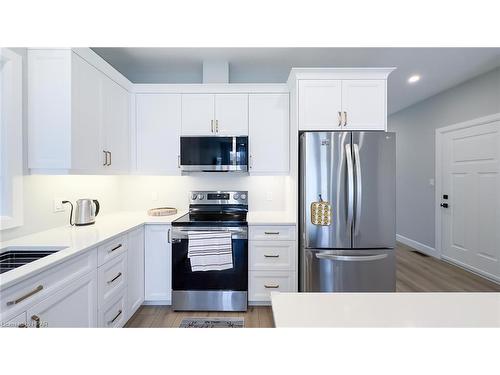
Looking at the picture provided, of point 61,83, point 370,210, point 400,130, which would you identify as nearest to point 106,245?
point 61,83

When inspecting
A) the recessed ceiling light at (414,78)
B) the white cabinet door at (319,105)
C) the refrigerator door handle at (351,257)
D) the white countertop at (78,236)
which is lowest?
the refrigerator door handle at (351,257)

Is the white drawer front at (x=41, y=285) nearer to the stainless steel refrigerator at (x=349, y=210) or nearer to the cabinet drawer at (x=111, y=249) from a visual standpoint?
the cabinet drawer at (x=111, y=249)

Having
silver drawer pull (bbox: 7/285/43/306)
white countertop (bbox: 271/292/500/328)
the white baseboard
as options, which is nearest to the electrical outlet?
silver drawer pull (bbox: 7/285/43/306)

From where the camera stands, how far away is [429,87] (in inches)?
137

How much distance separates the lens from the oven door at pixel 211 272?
222 cm

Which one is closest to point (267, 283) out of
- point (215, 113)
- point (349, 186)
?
point (349, 186)

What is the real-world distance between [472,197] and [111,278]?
14.0 ft

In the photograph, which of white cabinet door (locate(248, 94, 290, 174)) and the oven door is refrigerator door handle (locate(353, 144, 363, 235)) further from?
the oven door

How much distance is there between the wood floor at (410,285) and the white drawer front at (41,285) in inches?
36.4

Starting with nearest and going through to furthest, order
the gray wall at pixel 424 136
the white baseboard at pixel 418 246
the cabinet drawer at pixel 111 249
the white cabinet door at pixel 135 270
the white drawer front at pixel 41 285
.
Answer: the white drawer front at pixel 41 285 → the cabinet drawer at pixel 111 249 → the white cabinet door at pixel 135 270 → the gray wall at pixel 424 136 → the white baseboard at pixel 418 246

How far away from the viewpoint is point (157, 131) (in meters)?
2.61

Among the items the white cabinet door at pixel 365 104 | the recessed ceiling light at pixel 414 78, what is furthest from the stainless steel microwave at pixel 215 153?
the recessed ceiling light at pixel 414 78

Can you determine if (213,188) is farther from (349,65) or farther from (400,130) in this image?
(400,130)

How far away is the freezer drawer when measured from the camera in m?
2.09
